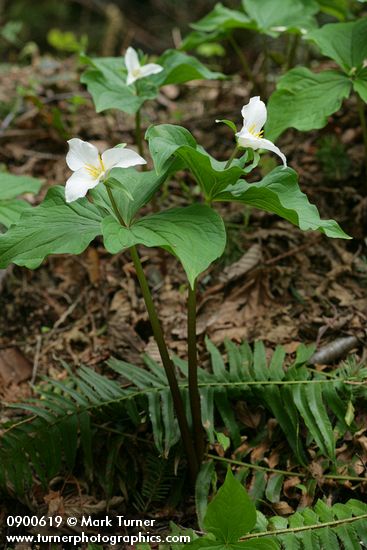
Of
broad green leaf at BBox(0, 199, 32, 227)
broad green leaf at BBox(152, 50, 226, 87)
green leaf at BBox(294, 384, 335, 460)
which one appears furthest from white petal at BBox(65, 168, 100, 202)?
broad green leaf at BBox(152, 50, 226, 87)

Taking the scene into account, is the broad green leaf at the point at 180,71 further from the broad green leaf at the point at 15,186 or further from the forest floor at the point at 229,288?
the broad green leaf at the point at 15,186

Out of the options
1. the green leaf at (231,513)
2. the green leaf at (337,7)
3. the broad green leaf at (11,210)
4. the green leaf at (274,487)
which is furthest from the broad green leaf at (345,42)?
the green leaf at (231,513)

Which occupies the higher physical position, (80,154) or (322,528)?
(80,154)

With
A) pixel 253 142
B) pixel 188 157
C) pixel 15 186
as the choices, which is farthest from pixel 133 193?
pixel 15 186

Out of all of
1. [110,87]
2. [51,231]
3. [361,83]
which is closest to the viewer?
[51,231]

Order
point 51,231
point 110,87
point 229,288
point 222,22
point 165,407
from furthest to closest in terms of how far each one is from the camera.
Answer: point 222,22
point 110,87
point 229,288
point 165,407
point 51,231

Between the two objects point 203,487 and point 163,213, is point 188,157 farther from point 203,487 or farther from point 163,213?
point 203,487

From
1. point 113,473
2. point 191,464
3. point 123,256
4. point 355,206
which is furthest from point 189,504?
point 355,206
